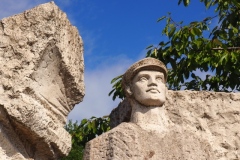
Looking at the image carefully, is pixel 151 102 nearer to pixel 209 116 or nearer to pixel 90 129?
pixel 209 116

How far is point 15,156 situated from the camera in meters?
3.98

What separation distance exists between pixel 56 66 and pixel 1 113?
0.64m

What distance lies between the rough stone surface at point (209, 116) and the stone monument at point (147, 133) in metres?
0.16

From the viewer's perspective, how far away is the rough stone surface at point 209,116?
203 inches

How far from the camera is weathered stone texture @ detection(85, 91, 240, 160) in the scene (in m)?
4.51

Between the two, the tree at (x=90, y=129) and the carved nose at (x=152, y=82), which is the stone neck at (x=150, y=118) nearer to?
the carved nose at (x=152, y=82)

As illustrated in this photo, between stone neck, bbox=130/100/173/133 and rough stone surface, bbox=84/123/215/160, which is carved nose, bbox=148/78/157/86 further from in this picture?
rough stone surface, bbox=84/123/215/160

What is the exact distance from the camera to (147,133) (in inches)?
183

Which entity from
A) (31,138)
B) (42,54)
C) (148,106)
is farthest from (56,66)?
(148,106)

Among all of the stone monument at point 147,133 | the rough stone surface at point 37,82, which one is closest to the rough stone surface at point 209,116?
the stone monument at point 147,133

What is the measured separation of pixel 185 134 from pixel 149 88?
1.61 ft

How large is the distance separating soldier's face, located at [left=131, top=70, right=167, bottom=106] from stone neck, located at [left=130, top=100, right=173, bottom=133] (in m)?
0.05

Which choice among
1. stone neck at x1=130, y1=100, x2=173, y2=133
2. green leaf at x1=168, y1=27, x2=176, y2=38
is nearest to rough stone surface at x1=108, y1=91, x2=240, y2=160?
stone neck at x1=130, y1=100, x2=173, y2=133

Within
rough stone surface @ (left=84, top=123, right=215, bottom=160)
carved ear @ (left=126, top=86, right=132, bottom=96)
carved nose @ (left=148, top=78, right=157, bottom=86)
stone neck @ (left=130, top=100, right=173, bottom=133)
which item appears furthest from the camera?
carved ear @ (left=126, top=86, right=132, bottom=96)
